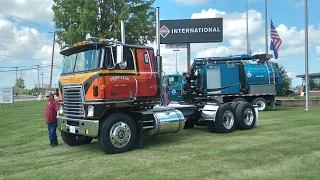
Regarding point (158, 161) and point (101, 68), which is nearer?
point (158, 161)

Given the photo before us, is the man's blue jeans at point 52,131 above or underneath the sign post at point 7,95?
underneath

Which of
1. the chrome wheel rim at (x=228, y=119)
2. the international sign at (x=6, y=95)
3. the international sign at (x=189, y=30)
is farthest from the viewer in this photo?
the international sign at (x=6, y=95)

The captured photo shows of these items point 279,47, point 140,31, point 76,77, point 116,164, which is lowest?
point 116,164

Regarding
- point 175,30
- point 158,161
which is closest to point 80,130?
point 158,161

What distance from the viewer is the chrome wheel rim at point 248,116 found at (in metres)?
13.0

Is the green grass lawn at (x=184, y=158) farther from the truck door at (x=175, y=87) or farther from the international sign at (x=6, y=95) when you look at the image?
the international sign at (x=6, y=95)

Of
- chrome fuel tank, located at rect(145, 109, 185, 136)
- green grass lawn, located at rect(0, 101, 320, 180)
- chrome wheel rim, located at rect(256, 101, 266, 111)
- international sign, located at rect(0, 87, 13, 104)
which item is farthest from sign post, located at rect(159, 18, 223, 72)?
chrome fuel tank, located at rect(145, 109, 185, 136)

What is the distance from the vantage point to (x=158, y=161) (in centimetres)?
801

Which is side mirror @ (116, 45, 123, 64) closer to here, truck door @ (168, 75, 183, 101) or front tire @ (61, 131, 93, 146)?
front tire @ (61, 131, 93, 146)

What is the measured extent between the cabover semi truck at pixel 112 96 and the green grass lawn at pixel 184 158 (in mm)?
505

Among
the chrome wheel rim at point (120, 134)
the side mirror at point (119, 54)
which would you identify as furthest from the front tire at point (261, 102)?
the side mirror at point (119, 54)

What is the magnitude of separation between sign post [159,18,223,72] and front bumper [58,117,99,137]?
18832mm

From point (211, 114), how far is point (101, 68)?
4.84 m

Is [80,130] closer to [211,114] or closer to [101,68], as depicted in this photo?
[101,68]
